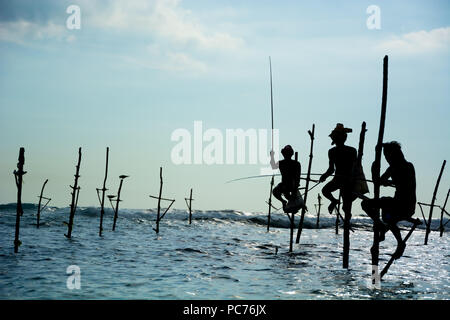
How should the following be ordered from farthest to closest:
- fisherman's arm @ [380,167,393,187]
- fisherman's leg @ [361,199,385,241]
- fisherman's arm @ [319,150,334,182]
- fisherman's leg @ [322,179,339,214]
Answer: fisherman's leg @ [322,179,339,214], fisherman's arm @ [319,150,334,182], fisherman's leg @ [361,199,385,241], fisherman's arm @ [380,167,393,187]

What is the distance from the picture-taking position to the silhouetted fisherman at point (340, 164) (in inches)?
446

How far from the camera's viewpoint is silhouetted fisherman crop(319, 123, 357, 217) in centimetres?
1132

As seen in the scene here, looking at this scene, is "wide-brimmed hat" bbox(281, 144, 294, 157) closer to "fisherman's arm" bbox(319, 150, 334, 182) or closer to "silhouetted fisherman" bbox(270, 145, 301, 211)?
"silhouetted fisherman" bbox(270, 145, 301, 211)

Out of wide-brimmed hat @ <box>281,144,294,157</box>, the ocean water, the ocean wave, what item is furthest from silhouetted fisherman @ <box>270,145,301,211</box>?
the ocean wave

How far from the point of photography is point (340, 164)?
11.4 meters

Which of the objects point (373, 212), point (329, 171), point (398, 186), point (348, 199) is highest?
point (329, 171)

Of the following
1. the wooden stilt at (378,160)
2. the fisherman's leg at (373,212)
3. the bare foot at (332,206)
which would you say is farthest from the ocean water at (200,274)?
the bare foot at (332,206)

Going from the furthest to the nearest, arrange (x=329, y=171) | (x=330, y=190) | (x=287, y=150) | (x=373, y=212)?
1. (x=287, y=150)
2. (x=330, y=190)
3. (x=329, y=171)
4. (x=373, y=212)

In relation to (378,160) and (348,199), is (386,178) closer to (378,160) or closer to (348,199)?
(378,160)

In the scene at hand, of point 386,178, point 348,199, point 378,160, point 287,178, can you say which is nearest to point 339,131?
point 378,160

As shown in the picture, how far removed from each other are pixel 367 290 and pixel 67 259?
8.65 m
